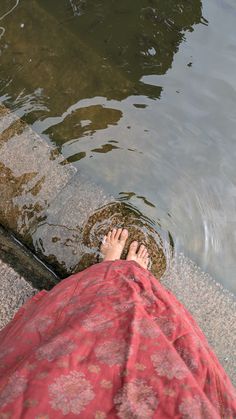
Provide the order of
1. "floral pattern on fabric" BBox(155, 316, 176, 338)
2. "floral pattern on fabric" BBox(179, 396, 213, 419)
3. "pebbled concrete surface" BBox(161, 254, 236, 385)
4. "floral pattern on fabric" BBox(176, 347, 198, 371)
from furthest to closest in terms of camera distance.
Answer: "pebbled concrete surface" BBox(161, 254, 236, 385), "floral pattern on fabric" BBox(155, 316, 176, 338), "floral pattern on fabric" BBox(176, 347, 198, 371), "floral pattern on fabric" BBox(179, 396, 213, 419)

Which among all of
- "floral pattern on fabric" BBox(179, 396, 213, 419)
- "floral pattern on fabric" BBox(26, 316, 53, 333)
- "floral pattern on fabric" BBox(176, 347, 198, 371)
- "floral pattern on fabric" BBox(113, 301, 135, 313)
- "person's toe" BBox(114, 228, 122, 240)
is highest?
"floral pattern on fabric" BBox(179, 396, 213, 419)

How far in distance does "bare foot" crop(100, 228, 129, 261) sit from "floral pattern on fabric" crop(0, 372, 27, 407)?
1222mm

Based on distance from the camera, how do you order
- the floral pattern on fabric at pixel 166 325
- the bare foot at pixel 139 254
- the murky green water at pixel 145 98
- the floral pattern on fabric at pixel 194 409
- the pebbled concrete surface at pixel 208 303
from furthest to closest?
the murky green water at pixel 145 98
the bare foot at pixel 139 254
the pebbled concrete surface at pixel 208 303
the floral pattern on fabric at pixel 166 325
the floral pattern on fabric at pixel 194 409

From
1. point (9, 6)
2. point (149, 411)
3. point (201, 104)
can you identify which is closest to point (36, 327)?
point (149, 411)

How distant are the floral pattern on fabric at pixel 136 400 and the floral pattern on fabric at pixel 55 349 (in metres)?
0.27

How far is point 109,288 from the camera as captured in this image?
7.05 feet

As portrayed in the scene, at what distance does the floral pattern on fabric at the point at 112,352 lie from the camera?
1727mm

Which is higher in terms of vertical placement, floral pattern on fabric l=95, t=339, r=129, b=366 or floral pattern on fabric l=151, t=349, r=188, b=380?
floral pattern on fabric l=151, t=349, r=188, b=380

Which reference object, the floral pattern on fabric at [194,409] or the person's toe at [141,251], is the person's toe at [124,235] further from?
the floral pattern on fabric at [194,409]

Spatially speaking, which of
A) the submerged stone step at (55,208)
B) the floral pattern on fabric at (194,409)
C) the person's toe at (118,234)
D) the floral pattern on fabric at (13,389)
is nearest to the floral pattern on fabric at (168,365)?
the floral pattern on fabric at (194,409)

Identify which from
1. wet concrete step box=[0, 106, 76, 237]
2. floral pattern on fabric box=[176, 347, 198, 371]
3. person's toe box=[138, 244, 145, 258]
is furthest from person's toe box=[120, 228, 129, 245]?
floral pattern on fabric box=[176, 347, 198, 371]

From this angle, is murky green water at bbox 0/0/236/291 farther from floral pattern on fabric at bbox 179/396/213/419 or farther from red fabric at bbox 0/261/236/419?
floral pattern on fabric at bbox 179/396/213/419

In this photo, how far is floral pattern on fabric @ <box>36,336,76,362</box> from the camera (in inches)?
67.8

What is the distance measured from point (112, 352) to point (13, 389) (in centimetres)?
40
